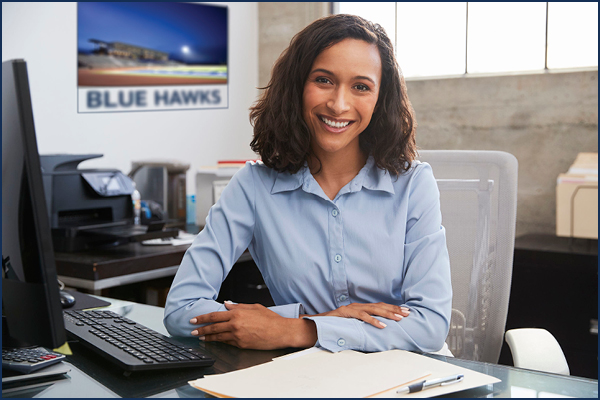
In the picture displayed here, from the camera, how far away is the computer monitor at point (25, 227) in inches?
27.8

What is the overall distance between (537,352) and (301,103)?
2.46ft

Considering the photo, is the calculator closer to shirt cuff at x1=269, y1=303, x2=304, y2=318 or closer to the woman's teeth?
shirt cuff at x1=269, y1=303, x2=304, y2=318

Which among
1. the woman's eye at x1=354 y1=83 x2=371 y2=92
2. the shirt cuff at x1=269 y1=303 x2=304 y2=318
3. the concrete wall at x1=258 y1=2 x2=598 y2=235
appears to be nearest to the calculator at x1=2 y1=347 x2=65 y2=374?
the shirt cuff at x1=269 y1=303 x2=304 y2=318

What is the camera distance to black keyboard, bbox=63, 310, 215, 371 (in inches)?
37.0

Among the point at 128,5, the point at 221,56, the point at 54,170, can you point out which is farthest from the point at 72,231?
the point at 221,56

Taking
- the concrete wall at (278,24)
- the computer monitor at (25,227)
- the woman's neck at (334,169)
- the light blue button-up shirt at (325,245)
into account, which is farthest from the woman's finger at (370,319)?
the concrete wall at (278,24)

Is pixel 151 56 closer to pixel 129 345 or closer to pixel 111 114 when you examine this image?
pixel 111 114

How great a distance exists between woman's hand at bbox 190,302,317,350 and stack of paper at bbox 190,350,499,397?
67mm

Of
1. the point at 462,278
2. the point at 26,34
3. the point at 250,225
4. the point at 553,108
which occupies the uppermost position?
the point at 26,34

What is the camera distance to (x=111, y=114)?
12.2 ft

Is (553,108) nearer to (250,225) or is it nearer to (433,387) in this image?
(250,225)

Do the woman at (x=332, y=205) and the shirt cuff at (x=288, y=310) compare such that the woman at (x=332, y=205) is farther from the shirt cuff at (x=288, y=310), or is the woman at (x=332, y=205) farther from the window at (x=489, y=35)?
the window at (x=489, y=35)

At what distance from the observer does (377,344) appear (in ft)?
3.53

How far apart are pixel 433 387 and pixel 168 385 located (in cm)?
39
